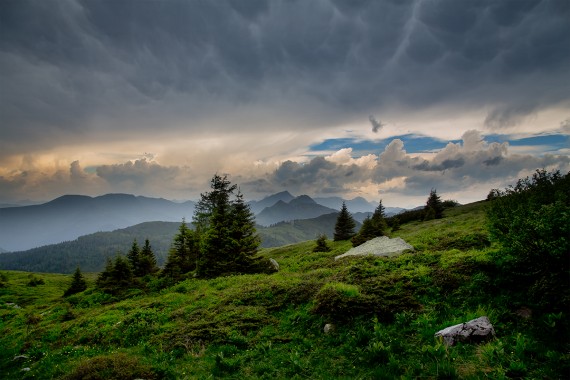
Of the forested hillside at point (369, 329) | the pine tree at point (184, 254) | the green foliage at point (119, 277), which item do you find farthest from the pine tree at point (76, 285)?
the forested hillside at point (369, 329)

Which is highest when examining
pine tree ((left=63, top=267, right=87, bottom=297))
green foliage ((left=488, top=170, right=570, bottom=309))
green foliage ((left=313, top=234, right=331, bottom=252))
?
green foliage ((left=488, top=170, right=570, bottom=309))

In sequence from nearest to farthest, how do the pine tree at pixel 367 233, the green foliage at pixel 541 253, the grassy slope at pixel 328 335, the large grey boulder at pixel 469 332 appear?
the grassy slope at pixel 328 335
the large grey boulder at pixel 469 332
the green foliage at pixel 541 253
the pine tree at pixel 367 233

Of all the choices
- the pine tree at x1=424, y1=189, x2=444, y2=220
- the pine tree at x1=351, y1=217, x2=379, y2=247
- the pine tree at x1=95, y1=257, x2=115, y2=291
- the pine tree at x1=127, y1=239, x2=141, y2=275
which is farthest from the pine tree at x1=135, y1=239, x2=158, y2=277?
the pine tree at x1=424, y1=189, x2=444, y2=220

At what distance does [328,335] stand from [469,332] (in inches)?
183

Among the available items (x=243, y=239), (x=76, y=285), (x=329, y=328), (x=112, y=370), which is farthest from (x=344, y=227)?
(x=112, y=370)

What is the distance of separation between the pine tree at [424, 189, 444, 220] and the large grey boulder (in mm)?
65914

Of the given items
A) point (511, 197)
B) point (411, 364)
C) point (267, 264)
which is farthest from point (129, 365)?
point (511, 197)

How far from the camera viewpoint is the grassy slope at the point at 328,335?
7.87m

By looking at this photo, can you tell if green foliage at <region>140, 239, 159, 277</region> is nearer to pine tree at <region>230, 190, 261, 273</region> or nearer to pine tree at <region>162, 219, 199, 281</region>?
pine tree at <region>162, 219, 199, 281</region>

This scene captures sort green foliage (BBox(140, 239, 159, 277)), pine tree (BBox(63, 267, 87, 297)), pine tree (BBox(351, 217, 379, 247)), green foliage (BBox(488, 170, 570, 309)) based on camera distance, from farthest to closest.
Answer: pine tree (BBox(63, 267, 87, 297))
pine tree (BBox(351, 217, 379, 247))
green foliage (BBox(140, 239, 159, 277))
green foliage (BBox(488, 170, 570, 309))

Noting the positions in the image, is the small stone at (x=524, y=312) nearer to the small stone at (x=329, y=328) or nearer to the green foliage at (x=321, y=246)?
the small stone at (x=329, y=328)

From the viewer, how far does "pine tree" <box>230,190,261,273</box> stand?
31.6 m

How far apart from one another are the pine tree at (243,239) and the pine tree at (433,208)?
170 ft

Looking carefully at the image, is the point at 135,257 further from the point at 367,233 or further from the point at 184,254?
the point at 367,233
